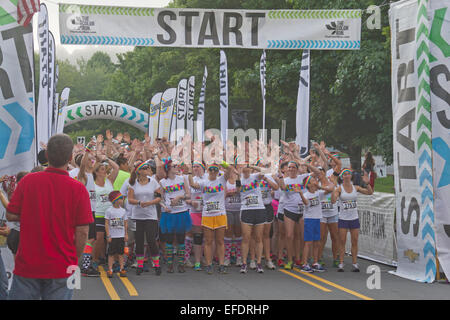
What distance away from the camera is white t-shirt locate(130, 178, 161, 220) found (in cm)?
1169

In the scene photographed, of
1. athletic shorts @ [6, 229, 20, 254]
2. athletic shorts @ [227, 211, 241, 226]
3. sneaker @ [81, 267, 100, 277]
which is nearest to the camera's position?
athletic shorts @ [6, 229, 20, 254]

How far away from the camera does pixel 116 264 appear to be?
38.9 ft

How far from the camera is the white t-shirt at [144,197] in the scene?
11688 millimetres

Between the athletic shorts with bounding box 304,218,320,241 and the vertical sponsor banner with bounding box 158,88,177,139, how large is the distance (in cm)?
1479

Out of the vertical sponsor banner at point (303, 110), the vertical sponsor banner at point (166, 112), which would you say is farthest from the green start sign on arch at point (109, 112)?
the vertical sponsor banner at point (303, 110)

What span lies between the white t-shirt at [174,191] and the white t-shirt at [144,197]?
497 mm

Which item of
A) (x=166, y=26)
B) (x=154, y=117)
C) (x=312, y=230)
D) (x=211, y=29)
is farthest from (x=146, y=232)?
(x=154, y=117)

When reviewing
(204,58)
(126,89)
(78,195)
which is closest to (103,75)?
(126,89)

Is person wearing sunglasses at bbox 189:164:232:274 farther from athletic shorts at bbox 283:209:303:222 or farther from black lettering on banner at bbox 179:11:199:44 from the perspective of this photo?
black lettering on banner at bbox 179:11:199:44

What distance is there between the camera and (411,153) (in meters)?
12.1

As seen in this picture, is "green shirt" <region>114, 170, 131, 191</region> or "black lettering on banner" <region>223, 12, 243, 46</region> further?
"black lettering on banner" <region>223, 12, 243, 46</region>

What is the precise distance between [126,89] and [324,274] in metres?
55.6

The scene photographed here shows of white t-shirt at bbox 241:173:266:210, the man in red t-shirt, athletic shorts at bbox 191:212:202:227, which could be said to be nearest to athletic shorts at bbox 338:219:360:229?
white t-shirt at bbox 241:173:266:210

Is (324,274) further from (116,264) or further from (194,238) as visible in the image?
(116,264)
